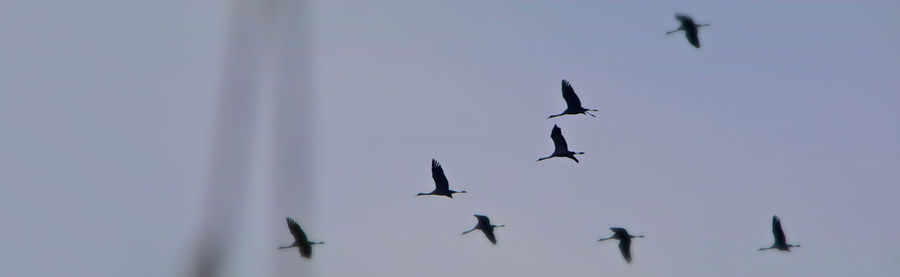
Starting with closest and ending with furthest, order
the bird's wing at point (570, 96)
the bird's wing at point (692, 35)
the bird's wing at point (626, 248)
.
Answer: the bird's wing at point (570, 96) < the bird's wing at point (692, 35) < the bird's wing at point (626, 248)

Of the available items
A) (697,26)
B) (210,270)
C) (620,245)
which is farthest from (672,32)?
(210,270)

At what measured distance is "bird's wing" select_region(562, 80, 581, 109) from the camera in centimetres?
1908

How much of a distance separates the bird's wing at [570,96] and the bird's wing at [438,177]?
2.51 metres

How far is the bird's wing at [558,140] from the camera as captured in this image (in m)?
20.8

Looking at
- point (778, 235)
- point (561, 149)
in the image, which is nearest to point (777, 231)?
point (778, 235)

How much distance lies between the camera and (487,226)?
23188 mm

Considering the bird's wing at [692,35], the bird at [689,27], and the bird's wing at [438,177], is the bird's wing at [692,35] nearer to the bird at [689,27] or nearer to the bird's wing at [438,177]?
the bird at [689,27]

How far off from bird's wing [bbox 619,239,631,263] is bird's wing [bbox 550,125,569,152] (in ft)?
6.77

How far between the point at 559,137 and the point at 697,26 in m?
2.70

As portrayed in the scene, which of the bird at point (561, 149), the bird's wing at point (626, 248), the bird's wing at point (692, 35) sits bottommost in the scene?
the bird's wing at point (626, 248)

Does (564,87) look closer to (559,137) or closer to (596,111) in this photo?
(596,111)

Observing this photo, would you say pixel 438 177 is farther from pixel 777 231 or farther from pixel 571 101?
pixel 777 231

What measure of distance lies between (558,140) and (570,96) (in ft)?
7.65

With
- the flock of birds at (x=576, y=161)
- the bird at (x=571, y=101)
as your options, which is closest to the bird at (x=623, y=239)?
the flock of birds at (x=576, y=161)
